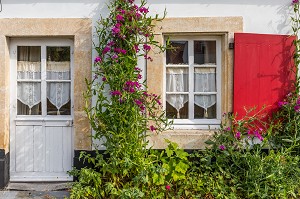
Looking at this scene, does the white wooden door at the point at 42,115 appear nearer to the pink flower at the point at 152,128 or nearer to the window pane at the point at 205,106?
the pink flower at the point at 152,128

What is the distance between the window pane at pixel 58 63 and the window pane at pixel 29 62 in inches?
6.8

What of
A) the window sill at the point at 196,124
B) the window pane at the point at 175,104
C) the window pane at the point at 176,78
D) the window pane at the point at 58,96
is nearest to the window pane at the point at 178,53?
the window pane at the point at 176,78

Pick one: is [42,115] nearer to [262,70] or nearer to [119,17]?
[119,17]

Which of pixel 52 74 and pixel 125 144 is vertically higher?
pixel 52 74

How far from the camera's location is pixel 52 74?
222 inches

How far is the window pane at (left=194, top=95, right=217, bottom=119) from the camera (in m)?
5.61

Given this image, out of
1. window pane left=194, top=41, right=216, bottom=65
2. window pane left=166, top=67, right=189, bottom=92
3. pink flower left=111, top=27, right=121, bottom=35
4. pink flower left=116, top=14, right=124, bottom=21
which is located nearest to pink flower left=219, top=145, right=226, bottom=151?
window pane left=166, top=67, right=189, bottom=92

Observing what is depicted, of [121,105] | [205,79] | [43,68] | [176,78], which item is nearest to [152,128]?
[121,105]

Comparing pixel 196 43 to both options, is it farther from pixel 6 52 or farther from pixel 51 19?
pixel 6 52

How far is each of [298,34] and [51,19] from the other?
3699 millimetres

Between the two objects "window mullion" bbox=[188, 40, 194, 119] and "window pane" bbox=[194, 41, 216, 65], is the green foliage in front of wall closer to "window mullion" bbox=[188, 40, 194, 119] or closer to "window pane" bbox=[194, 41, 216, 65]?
"window mullion" bbox=[188, 40, 194, 119]

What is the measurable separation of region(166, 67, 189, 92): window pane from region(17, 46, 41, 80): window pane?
6.65 ft

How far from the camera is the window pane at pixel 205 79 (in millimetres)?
5605

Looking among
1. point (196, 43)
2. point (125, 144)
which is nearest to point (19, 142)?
point (125, 144)
